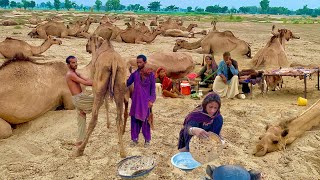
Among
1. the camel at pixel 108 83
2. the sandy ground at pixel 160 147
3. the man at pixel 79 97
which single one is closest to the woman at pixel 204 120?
the sandy ground at pixel 160 147

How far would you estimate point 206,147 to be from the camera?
12.2ft

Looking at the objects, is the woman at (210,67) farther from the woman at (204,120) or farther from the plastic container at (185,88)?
the woman at (204,120)

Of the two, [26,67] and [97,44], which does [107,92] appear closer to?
[97,44]

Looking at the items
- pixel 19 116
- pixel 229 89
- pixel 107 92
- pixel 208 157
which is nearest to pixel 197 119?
pixel 208 157

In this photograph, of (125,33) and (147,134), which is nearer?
(147,134)

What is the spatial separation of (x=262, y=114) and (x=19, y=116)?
14.8ft

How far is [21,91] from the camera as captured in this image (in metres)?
6.88

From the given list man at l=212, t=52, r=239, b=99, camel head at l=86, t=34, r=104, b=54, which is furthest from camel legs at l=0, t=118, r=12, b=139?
man at l=212, t=52, r=239, b=99

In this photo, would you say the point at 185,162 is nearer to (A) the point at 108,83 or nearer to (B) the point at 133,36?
(A) the point at 108,83

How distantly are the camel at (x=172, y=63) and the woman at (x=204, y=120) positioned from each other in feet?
21.7

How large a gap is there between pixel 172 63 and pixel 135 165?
611 cm

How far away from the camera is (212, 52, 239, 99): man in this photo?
29.5 ft

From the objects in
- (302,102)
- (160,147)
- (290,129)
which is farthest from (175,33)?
(290,129)

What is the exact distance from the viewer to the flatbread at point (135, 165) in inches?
198
